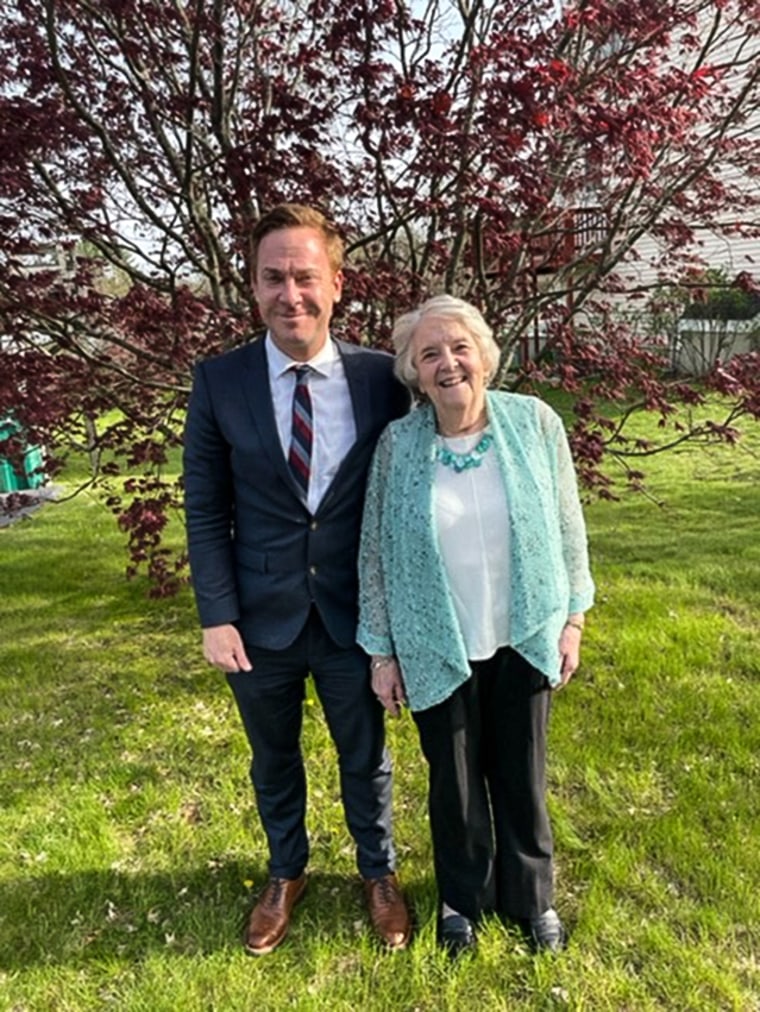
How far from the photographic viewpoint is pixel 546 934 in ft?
7.29

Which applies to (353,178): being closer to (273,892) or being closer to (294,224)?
(294,224)

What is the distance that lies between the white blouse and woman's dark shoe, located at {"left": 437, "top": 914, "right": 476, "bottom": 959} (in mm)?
976

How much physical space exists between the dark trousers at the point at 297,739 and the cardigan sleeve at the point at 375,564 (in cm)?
14

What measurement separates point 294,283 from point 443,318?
39 cm

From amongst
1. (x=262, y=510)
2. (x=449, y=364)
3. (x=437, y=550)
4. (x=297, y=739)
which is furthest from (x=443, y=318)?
(x=297, y=739)

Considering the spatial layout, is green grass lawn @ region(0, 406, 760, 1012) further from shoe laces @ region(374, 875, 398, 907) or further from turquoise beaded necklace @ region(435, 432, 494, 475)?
turquoise beaded necklace @ region(435, 432, 494, 475)

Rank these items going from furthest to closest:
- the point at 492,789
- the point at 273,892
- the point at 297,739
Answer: the point at 273,892
the point at 297,739
the point at 492,789

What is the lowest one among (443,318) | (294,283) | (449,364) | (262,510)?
(262,510)

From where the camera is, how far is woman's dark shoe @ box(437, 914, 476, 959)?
7.28 feet

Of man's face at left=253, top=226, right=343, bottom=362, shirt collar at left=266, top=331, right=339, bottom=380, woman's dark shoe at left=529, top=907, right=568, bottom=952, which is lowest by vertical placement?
woman's dark shoe at left=529, top=907, right=568, bottom=952

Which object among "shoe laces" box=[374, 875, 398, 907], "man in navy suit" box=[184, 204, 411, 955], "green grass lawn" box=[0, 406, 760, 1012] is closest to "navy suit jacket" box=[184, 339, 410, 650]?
"man in navy suit" box=[184, 204, 411, 955]

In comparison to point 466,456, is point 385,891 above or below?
below

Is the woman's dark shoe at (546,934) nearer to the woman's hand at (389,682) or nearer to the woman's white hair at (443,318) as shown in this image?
the woman's hand at (389,682)

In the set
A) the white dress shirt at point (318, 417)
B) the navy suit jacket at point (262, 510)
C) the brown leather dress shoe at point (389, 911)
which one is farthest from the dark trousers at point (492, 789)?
the white dress shirt at point (318, 417)
